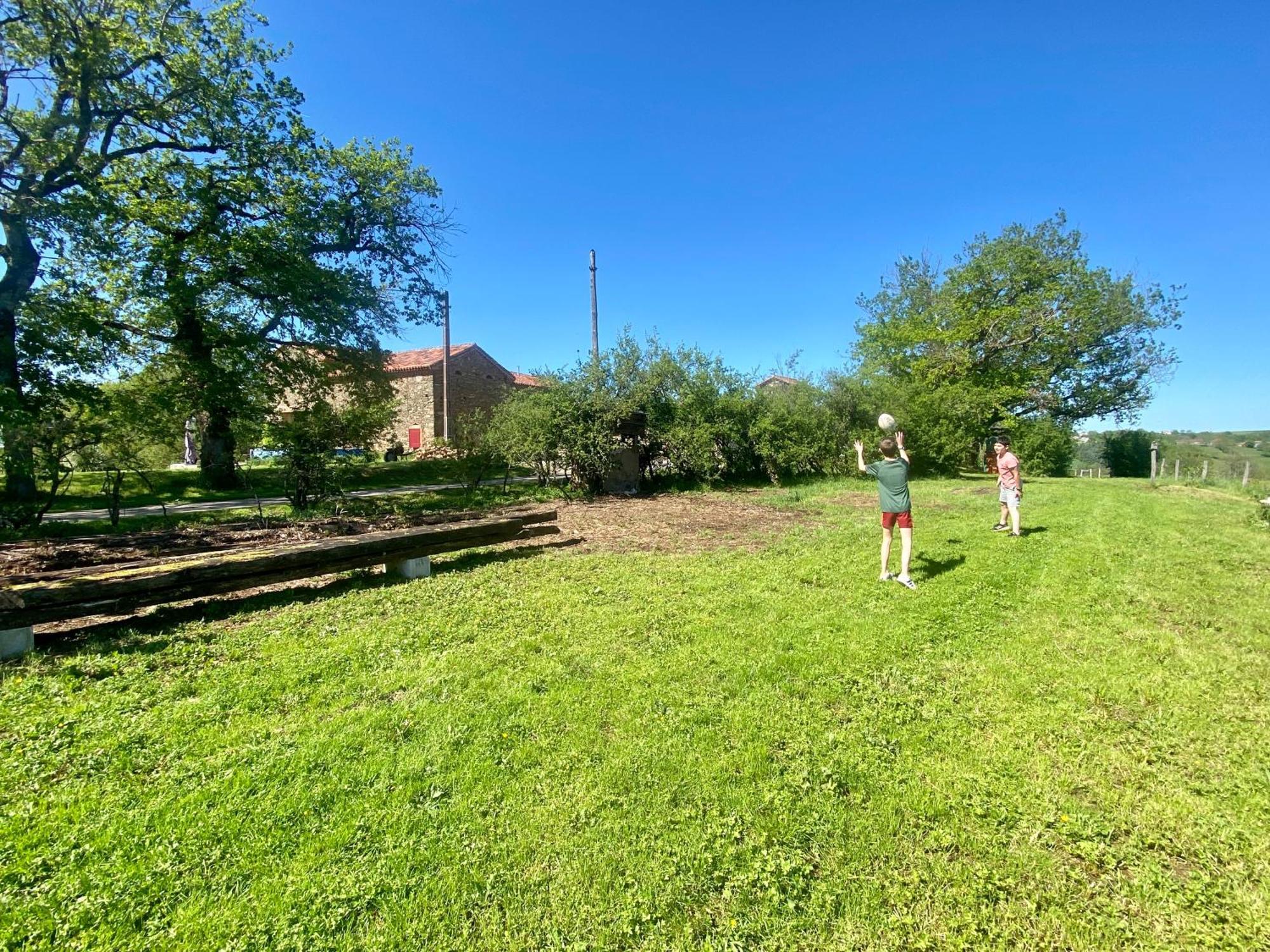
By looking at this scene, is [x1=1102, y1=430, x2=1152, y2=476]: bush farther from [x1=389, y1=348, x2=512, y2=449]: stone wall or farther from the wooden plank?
the wooden plank

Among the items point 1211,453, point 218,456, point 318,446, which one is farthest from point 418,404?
point 1211,453

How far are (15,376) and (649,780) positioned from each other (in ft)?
54.3

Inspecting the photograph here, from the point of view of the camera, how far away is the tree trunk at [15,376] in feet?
25.5

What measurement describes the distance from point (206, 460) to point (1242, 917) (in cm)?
2172

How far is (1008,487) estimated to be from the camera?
28.6 ft

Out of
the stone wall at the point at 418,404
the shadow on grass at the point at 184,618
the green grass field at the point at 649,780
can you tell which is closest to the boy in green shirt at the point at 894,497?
the green grass field at the point at 649,780

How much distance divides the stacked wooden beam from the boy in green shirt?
18.1ft

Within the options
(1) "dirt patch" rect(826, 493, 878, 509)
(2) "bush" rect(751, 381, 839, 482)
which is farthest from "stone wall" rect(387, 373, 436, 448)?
(1) "dirt patch" rect(826, 493, 878, 509)

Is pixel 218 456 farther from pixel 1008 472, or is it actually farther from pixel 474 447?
pixel 1008 472

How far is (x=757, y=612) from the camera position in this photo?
4984 mm

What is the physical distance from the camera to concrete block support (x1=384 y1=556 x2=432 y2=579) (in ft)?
21.1

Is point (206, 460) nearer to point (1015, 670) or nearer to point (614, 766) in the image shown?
point (614, 766)

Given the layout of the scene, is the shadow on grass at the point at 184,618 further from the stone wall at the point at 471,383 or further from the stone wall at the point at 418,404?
the stone wall at the point at 418,404

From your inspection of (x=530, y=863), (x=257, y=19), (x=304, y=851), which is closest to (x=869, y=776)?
(x=530, y=863)
